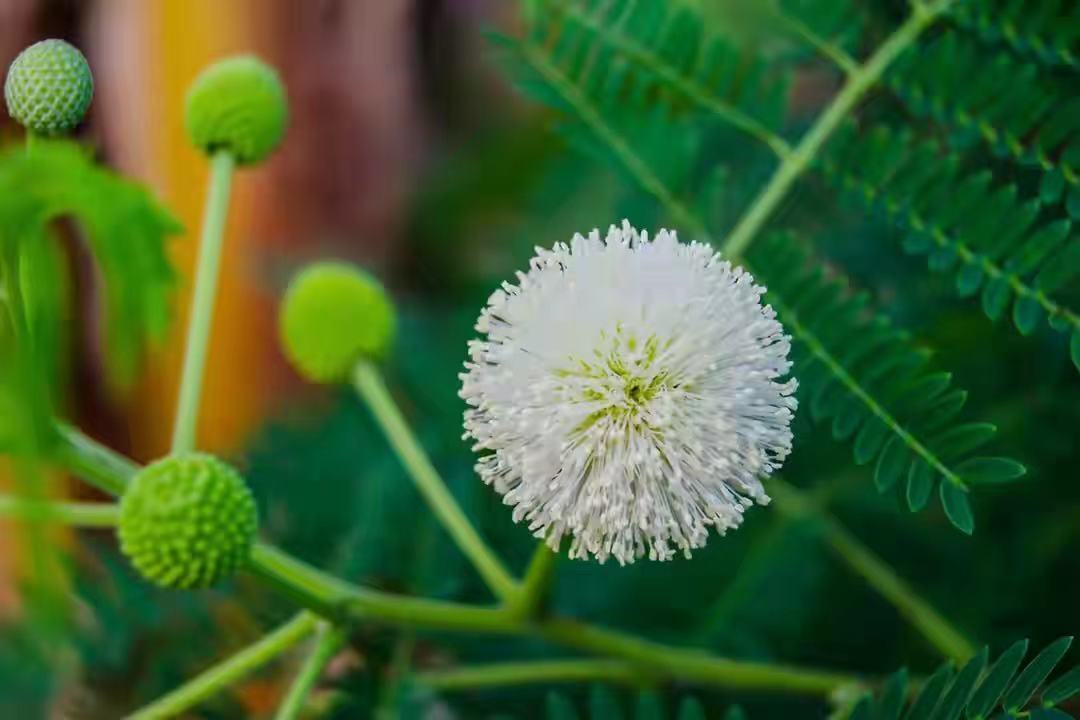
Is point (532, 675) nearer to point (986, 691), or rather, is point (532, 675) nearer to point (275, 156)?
point (986, 691)

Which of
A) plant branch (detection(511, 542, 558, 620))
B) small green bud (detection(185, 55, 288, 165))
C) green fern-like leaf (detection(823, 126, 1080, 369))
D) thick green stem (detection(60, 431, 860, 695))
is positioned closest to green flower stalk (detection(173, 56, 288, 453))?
small green bud (detection(185, 55, 288, 165))

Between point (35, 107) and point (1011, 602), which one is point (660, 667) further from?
point (35, 107)

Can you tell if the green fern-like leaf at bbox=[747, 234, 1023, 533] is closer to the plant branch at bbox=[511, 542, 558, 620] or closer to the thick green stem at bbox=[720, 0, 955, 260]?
the thick green stem at bbox=[720, 0, 955, 260]

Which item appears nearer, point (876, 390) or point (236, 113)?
point (876, 390)

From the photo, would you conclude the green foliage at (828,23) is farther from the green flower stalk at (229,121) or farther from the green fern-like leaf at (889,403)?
the green flower stalk at (229,121)

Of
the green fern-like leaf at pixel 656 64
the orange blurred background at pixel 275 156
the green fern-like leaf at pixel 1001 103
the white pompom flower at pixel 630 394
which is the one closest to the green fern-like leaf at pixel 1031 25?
the green fern-like leaf at pixel 1001 103

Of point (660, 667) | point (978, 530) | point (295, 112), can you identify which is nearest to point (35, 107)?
point (660, 667)

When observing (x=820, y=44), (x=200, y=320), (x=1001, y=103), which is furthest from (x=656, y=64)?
(x=200, y=320)
